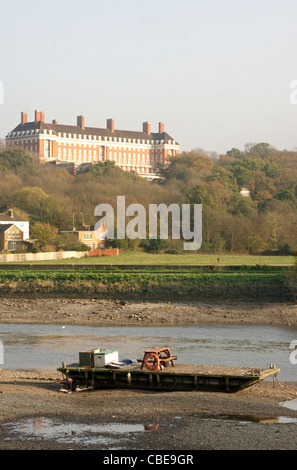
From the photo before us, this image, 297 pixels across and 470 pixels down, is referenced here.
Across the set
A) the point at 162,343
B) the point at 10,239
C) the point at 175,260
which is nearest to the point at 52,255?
the point at 10,239

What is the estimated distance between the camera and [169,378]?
2388cm

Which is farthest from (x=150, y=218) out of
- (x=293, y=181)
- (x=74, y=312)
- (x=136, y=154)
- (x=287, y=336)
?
(x=136, y=154)

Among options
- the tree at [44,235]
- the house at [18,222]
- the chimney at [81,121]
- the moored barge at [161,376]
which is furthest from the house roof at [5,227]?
the chimney at [81,121]

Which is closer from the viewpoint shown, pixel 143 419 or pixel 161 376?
pixel 143 419

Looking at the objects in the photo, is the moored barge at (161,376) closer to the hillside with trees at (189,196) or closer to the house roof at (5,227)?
the hillside with trees at (189,196)

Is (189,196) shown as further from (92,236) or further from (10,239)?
(10,239)

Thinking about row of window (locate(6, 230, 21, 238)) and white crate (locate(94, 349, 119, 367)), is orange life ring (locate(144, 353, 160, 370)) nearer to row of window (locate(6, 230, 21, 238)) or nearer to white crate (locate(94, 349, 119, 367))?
white crate (locate(94, 349, 119, 367))

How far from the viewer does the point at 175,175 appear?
402ft

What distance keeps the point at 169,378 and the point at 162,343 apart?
32.7ft

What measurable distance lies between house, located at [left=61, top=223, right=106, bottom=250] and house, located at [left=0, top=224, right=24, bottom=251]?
6.45 m

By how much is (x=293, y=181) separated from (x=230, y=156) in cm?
4447

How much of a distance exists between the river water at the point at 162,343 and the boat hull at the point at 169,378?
10.2ft

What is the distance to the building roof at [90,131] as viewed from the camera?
16988cm
